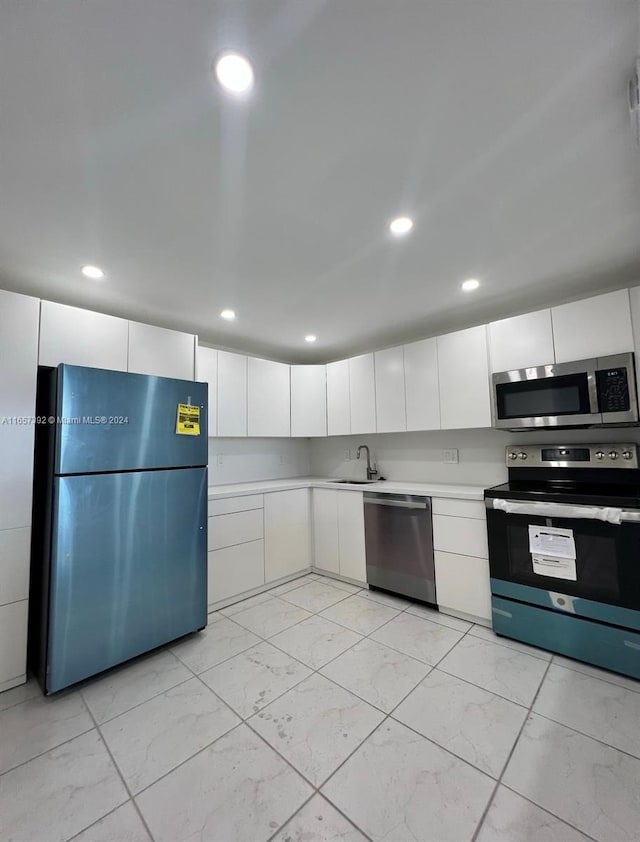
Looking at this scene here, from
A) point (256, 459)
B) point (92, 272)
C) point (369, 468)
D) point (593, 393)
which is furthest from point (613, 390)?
point (92, 272)

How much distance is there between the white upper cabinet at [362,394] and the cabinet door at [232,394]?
1083mm

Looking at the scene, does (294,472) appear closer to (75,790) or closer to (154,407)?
(154,407)

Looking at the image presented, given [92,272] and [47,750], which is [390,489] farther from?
[92,272]

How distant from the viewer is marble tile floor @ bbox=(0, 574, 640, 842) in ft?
3.84

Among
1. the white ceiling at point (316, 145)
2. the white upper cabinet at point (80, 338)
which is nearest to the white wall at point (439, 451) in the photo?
the white ceiling at point (316, 145)

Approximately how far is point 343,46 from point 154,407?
192 cm

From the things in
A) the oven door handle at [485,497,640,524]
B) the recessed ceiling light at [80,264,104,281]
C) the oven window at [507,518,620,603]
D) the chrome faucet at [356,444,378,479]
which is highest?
the recessed ceiling light at [80,264,104,281]

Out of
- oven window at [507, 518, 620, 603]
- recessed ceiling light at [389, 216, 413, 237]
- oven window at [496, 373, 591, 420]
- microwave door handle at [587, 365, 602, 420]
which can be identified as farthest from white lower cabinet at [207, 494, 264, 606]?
microwave door handle at [587, 365, 602, 420]

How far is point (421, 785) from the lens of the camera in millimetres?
1293

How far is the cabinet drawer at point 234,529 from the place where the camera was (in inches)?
108

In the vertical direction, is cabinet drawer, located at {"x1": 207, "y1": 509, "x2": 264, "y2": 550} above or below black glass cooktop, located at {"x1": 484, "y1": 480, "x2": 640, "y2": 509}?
below

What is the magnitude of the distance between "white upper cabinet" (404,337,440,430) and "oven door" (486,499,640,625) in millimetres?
910

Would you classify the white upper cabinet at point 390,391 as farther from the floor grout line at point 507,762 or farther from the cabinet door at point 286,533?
the floor grout line at point 507,762

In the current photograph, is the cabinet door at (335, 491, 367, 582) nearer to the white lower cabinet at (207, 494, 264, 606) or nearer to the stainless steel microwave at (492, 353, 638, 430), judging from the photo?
the white lower cabinet at (207, 494, 264, 606)
